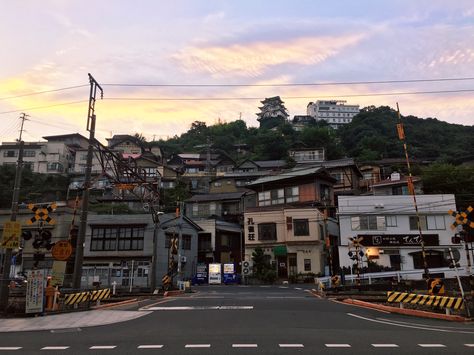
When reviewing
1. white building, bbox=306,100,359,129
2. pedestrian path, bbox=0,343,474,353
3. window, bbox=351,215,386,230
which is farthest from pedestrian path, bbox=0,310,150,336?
white building, bbox=306,100,359,129

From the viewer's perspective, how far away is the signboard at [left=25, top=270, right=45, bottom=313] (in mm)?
15750

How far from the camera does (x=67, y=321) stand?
14.6 m

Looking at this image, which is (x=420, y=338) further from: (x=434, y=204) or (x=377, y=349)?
(x=434, y=204)

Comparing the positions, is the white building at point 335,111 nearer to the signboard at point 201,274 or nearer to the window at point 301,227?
the window at point 301,227

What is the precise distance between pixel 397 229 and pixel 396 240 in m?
1.28

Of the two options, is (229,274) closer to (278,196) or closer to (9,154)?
(278,196)

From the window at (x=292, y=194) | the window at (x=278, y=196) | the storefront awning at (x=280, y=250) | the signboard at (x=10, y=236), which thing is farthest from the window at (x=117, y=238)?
the signboard at (x=10, y=236)

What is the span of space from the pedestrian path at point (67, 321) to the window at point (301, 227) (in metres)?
32.7

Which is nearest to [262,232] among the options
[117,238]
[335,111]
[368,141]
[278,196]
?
[278,196]

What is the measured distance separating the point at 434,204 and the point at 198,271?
1074 inches

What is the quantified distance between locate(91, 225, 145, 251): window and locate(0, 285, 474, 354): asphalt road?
1285 inches

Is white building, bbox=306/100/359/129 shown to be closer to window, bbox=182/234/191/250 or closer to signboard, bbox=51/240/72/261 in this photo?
window, bbox=182/234/191/250

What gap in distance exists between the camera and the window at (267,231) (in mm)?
49625

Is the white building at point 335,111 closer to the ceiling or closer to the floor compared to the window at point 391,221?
closer to the ceiling
